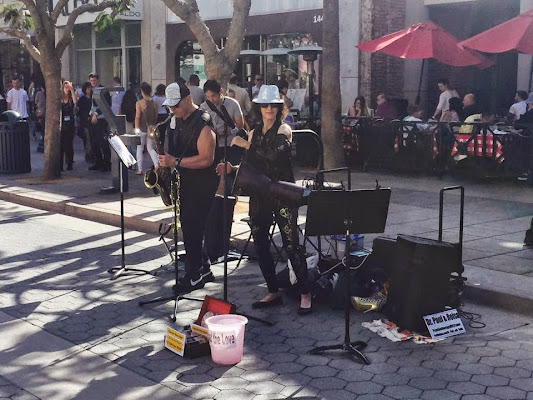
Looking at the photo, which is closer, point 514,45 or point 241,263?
point 241,263

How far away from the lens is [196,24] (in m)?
11.9

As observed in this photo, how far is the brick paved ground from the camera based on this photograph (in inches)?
202

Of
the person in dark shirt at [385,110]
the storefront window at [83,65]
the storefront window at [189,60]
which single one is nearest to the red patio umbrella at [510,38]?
the person in dark shirt at [385,110]

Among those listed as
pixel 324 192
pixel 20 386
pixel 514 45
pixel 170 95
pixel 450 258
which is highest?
pixel 514 45

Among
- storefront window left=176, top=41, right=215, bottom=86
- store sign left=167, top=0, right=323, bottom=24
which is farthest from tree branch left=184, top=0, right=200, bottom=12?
storefront window left=176, top=41, right=215, bottom=86

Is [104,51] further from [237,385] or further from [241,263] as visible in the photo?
[237,385]

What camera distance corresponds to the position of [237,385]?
5180mm

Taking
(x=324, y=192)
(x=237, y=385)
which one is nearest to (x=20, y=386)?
(x=237, y=385)

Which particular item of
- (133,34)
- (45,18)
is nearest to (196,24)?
(45,18)

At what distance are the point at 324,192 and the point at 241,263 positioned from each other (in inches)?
128

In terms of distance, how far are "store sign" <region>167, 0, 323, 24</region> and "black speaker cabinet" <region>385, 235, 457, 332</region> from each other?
15820 millimetres

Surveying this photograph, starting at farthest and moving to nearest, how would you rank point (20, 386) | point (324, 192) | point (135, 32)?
point (135, 32) → point (324, 192) → point (20, 386)

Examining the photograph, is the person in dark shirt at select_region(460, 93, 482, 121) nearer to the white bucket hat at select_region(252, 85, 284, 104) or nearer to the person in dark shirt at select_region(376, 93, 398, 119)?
the person in dark shirt at select_region(376, 93, 398, 119)

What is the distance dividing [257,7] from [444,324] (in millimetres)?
18109
